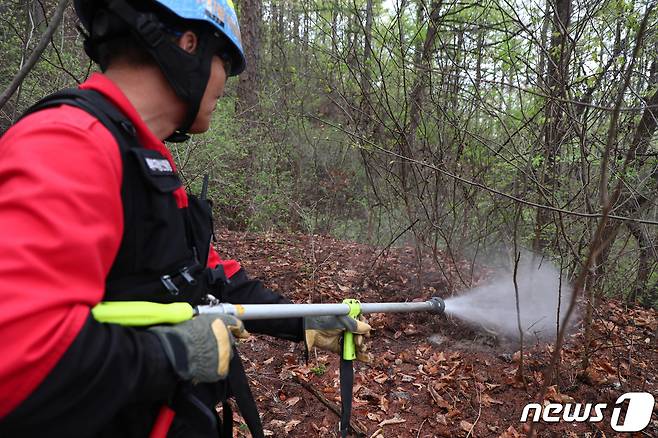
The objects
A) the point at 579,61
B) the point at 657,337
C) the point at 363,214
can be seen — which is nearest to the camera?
the point at 579,61

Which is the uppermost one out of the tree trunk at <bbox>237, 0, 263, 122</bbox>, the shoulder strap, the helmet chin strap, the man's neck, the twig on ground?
the tree trunk at <bbox>237, 0, 263, 122</bbox>

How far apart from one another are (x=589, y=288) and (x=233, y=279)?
3202mm

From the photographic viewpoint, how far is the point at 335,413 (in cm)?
374

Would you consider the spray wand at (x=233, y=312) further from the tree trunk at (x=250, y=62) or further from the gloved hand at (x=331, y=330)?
the tree trunk at (x=250, y=62)

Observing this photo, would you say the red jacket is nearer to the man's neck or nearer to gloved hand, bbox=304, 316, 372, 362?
the man's neck

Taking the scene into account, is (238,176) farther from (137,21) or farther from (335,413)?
(137,21)

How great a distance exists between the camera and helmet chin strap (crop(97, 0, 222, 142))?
1.65 metres

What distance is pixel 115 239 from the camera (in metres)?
1.28

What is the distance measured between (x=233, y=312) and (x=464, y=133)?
4101mm

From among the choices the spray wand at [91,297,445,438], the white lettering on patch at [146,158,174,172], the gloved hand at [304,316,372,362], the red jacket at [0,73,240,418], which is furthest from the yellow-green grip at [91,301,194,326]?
the gloved hand at [304,316,372,362]

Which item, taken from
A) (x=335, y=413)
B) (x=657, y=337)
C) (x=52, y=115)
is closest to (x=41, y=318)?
(x=52, y=115)

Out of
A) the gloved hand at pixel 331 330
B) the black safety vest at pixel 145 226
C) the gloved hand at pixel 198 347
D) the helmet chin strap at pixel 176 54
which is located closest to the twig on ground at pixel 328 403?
the gloved hand at pixel 331 330

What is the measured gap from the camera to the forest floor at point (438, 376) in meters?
3.60

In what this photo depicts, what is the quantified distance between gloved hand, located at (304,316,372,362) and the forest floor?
1253mm
